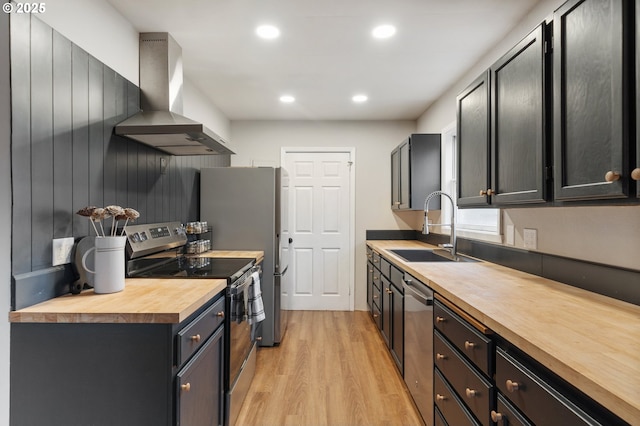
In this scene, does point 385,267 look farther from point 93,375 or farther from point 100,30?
point 100,30

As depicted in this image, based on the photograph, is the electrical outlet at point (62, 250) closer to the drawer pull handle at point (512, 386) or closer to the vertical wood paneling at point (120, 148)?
the vertical wood paneling at point (120, 148)

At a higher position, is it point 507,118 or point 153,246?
point 507,118

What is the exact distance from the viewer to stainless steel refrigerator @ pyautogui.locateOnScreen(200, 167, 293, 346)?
9.92 feet

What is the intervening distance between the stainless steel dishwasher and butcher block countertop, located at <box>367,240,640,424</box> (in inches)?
6.9

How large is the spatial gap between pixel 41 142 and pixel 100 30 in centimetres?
84

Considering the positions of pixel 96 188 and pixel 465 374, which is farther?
pixel 96 188

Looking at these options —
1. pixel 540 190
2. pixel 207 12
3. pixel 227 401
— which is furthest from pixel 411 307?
pixel 207 12

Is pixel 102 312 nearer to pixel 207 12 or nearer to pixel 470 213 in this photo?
pixel 207 12

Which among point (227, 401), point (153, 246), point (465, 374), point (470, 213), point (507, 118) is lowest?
point (227, 401)

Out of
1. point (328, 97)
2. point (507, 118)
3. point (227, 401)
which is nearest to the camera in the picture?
point (507, 118)

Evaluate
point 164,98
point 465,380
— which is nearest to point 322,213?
point 164,98

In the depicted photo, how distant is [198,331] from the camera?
1.36m

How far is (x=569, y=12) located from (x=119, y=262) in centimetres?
209

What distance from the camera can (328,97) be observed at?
3414 millimetres
